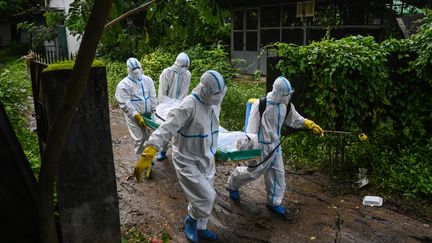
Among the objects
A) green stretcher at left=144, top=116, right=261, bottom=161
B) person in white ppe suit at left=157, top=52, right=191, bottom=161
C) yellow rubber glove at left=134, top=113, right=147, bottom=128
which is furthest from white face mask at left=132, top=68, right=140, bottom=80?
green stretcher at left=144, top=116, right=261, bottom=161

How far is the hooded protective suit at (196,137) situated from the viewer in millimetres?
3627

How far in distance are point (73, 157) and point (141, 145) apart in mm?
2854

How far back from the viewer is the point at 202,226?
3.84m

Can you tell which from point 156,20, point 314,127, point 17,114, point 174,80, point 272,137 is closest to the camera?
point 156,20

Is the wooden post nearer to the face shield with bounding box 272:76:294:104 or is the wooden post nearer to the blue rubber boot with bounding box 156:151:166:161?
the face shield with bounding box 272:76:294:104

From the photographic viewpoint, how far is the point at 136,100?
18.5 ft

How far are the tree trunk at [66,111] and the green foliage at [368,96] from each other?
4006 mm

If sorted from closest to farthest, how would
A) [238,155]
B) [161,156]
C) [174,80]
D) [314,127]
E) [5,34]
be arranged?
[238,155]
[314,127]
[161,156]
[174,80]
[5,34]

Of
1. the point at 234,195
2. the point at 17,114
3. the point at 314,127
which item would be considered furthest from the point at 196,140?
the point at 17,114

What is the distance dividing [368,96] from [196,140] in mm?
2863

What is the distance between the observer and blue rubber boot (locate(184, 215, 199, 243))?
381 cm

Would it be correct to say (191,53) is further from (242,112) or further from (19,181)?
(19,181)

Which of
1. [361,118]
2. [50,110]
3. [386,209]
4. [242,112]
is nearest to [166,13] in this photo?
[50,110]

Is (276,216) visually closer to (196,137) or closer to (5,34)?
(196,137)
